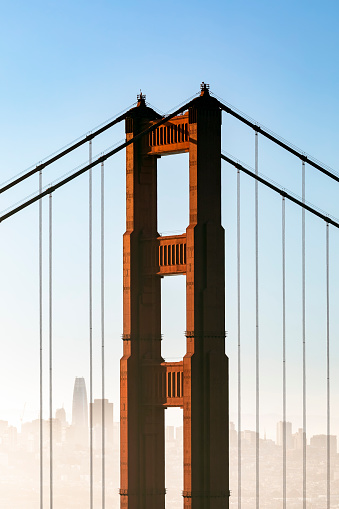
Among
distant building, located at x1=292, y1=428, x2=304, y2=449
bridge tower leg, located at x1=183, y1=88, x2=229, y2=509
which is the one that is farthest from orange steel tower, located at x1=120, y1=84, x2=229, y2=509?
distant building, located at x1=292, y1=428, x2=304, y2=449

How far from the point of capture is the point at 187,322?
218ft

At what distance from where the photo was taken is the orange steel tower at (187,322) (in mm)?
65938

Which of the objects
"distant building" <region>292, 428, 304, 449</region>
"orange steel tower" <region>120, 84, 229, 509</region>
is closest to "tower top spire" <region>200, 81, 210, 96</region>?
"orange steel tower" <region>120, 84, 229, 509</region>

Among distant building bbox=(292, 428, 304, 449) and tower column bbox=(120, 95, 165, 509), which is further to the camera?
distant building bbox=(292, 428, 304, 449)

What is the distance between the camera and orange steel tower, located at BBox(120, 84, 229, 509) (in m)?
65.9

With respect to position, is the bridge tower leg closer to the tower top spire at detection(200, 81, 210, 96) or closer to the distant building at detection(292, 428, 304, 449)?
the tower top spire at detection(200, 81, 210, 96)

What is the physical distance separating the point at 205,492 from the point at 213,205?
12903 millimetres

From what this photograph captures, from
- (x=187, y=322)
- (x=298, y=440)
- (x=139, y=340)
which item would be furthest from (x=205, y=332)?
(x=298, y=440)

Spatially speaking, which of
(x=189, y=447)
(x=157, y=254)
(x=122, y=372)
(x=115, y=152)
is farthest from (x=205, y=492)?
(x=115, y=152)

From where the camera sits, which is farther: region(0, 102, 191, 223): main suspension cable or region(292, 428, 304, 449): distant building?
region(292, 428, 304, 449): distant building

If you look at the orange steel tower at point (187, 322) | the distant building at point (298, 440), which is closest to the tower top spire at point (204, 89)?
the orange steel tower at point (187, 322)

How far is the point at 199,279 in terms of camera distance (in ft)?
218

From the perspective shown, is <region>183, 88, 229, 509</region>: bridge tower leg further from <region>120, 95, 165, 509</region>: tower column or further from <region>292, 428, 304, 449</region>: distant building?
<region>292, 428, 304, 449</region>: distant building

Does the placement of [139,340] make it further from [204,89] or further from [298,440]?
[298,440]
